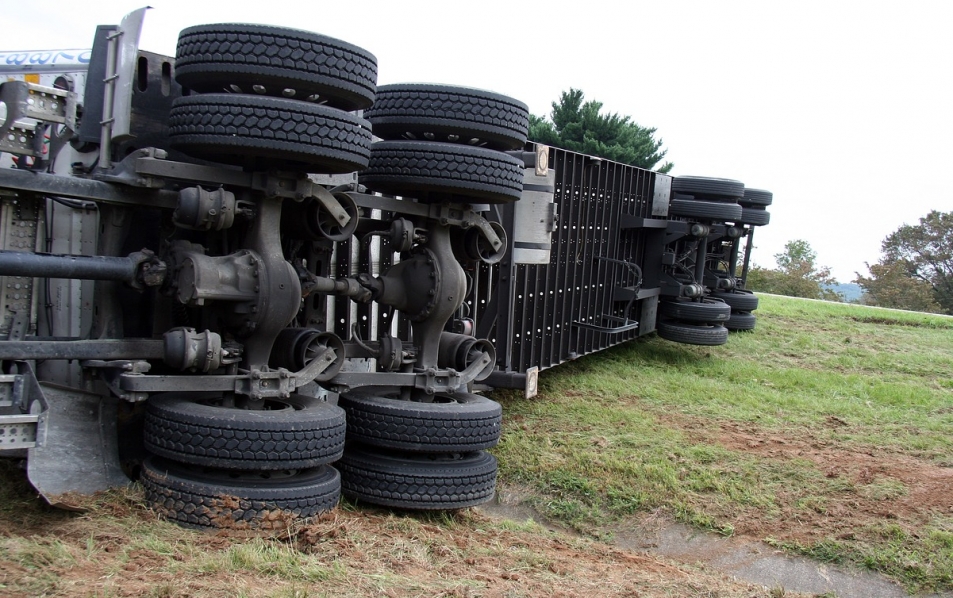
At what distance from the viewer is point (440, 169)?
221 inches

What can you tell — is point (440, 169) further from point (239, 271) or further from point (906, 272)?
point (906, 272)

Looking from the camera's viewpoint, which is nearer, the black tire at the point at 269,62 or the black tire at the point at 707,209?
the black tire at the point at 269,62

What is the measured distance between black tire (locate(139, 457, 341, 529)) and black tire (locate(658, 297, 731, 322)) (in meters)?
8.23

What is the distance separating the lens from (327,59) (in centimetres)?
471

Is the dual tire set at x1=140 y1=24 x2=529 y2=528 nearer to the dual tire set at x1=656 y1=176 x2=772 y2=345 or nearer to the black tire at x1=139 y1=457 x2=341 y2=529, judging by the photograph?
the black tire at x1=139 y1=457 x2=341 y2=529

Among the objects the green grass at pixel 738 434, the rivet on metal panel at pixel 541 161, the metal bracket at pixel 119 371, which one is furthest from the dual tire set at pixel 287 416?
the rivet on metal panel at pixel 541 161

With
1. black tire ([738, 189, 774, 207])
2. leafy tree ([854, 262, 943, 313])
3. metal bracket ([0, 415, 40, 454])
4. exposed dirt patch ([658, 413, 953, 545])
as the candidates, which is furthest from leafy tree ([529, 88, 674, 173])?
metal bracket ([0, 415, 40, 454])

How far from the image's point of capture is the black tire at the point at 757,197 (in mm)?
13892

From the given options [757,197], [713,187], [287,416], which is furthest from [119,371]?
[757,197]

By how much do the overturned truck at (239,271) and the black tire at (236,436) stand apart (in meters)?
0.01

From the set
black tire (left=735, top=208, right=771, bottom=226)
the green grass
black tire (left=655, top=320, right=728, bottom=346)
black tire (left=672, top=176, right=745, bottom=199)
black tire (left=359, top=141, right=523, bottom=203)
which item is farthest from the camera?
black tire (left=735, top=208, right=771, bottom=226)

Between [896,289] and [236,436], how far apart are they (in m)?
39.8

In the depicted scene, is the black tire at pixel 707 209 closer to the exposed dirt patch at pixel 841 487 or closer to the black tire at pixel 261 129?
the exposed dirt patch at pixel 841 487

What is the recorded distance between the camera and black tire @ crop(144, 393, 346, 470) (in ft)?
14.8
